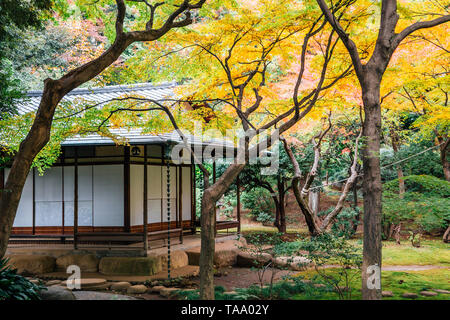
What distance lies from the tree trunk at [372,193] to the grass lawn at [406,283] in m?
1.21

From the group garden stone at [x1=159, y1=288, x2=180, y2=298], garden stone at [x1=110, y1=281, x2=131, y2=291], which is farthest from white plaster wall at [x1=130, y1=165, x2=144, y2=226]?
garden stone at [x1=159, y1=288, x2=180, y2=298]

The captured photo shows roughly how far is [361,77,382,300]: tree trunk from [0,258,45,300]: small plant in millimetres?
4999

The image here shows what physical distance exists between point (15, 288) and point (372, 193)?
5461mm

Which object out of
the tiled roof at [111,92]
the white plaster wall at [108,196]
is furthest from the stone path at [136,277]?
the tiled roof at [111,92]

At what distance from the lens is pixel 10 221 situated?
6.01m

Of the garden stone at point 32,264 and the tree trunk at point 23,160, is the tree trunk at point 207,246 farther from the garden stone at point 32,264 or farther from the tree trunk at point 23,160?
the garden stone at point 32,264

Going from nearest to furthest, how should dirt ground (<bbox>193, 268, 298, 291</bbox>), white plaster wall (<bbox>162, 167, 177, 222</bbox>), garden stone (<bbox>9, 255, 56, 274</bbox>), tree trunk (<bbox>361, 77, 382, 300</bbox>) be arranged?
tree trunk (<bbox>361, 77, 382, 300</bbox>), dirt ground (<bbox>193, 268, 298, 291</bbox>), garden stone (<bbox>9, 255, 56, 274</bbox>), white plaster wall (<bbox>162, 167, 177, 222</bbox>)

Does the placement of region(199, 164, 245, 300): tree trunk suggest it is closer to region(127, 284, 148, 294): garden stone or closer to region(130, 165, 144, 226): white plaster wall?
region(127, 284, 148, 294): garden stone

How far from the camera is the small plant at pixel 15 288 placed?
18.9ft

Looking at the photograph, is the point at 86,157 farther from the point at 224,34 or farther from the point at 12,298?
the point at 12,298

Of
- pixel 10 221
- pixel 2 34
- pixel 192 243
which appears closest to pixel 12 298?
pixel 10 221

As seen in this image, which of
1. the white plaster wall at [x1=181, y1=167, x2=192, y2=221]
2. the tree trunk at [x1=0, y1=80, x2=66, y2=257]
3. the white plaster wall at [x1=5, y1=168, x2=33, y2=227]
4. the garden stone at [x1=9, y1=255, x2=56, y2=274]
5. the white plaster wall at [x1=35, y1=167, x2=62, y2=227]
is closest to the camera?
the tree trunk at [x1=0, y1=80, x2=66, y2=257]

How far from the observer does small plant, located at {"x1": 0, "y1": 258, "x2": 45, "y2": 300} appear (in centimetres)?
577
